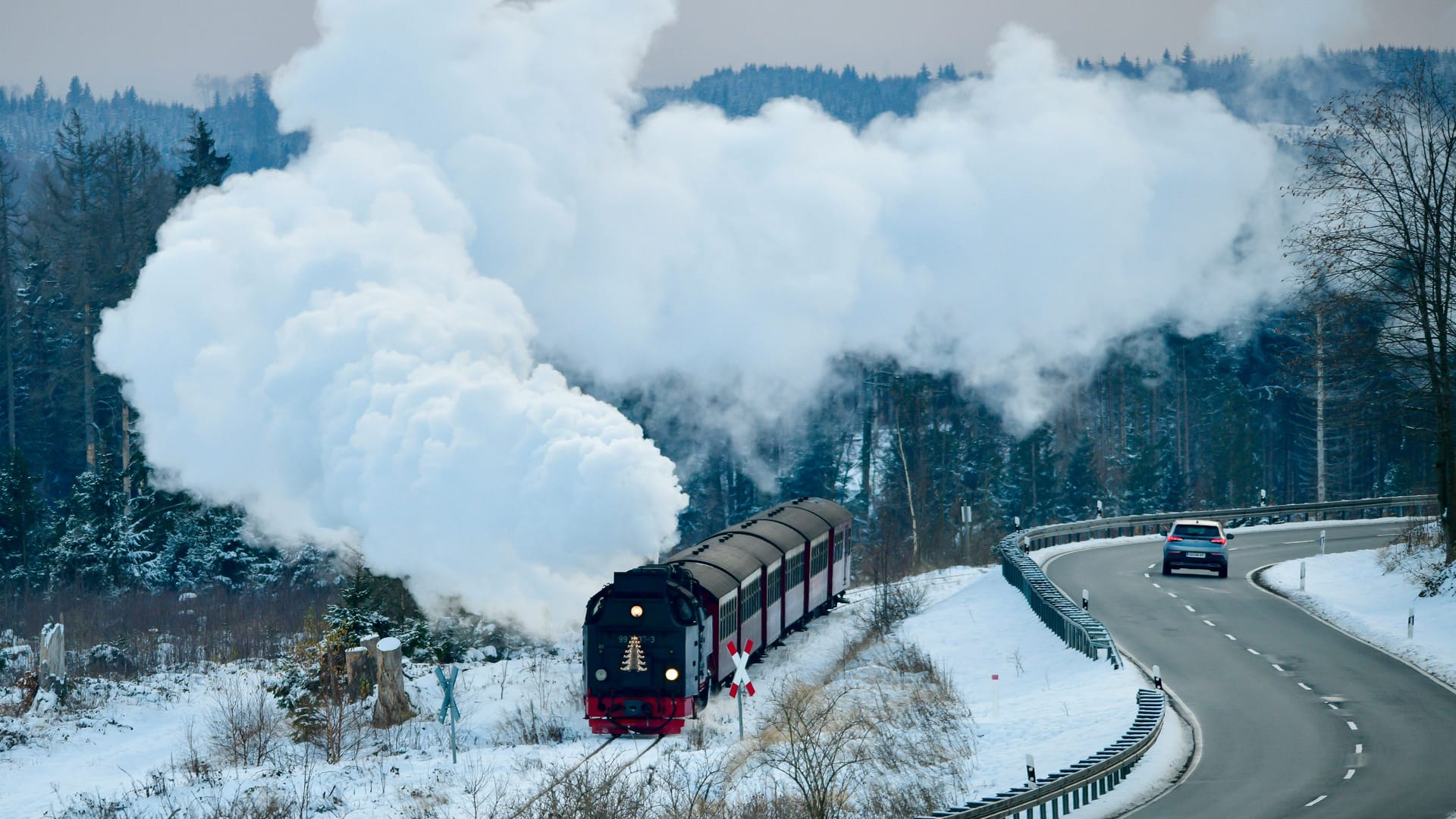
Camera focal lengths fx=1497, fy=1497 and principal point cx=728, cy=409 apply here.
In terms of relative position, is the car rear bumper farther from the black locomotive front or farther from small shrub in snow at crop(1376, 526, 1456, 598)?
the black locomotive front

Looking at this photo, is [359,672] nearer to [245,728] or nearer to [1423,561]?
[245,728]

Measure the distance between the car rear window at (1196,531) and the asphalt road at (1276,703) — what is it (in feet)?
3.90

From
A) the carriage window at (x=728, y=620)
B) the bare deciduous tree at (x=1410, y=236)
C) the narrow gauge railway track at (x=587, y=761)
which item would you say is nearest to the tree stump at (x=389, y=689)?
the narrow gauge railway track at (x=587, y=761)

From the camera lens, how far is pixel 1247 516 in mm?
55062

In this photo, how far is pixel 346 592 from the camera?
108ft

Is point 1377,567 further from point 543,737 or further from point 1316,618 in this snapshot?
point 543,737

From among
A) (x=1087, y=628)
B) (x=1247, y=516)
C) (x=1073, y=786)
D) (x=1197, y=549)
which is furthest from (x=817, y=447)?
(x=1073, y=786)

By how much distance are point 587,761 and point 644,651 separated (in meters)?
2.86

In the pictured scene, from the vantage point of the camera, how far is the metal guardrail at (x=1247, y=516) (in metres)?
50.0

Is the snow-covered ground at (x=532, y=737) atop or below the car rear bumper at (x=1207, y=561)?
below

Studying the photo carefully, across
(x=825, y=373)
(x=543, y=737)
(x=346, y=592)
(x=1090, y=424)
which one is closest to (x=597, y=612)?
(x=543, y=737)

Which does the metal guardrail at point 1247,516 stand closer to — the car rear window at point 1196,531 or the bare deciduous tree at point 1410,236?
the car rear window at point 1196,531

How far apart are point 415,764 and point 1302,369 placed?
86.3 ft

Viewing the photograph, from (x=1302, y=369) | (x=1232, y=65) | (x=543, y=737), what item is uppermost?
(x=1232, y=65)
